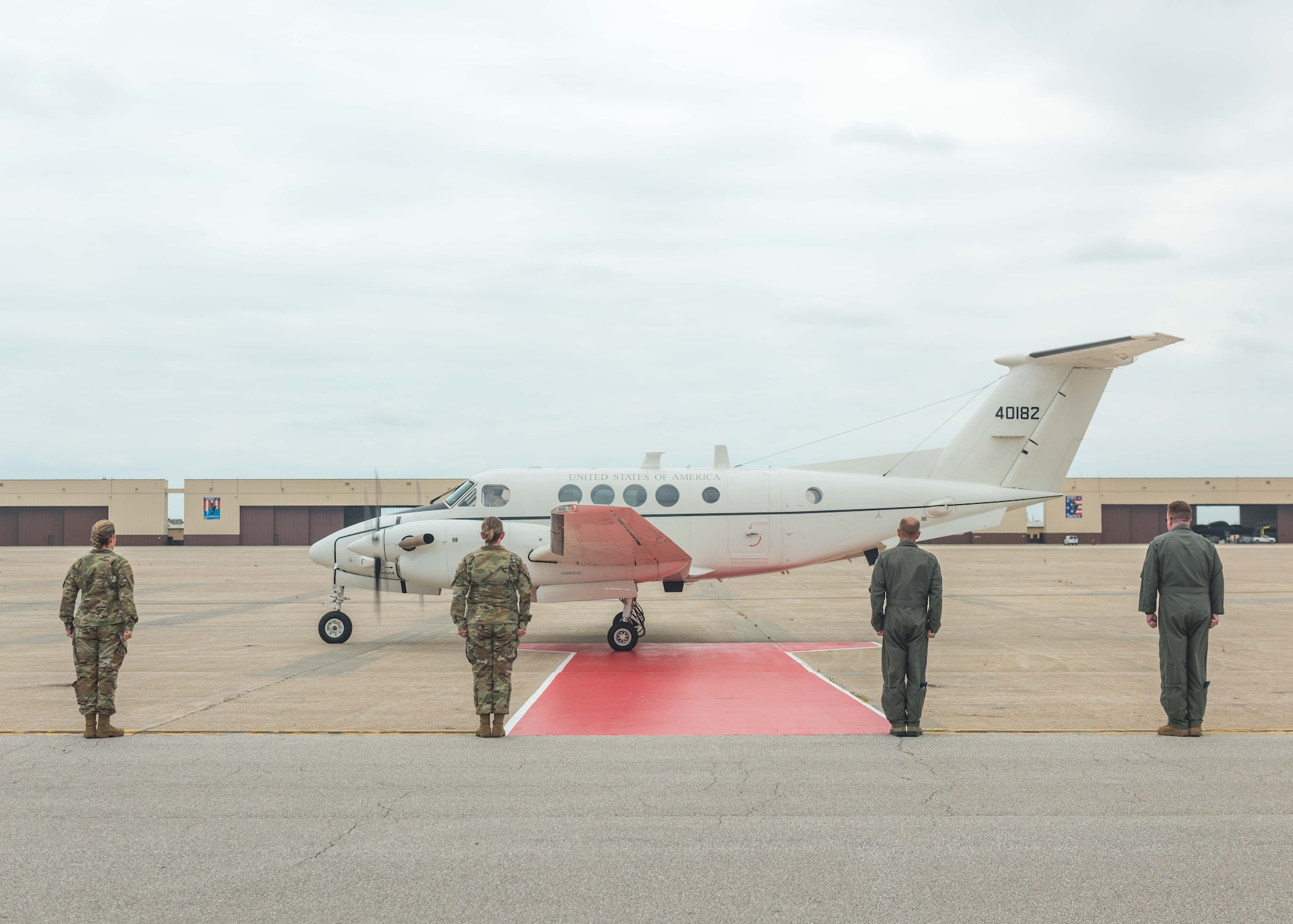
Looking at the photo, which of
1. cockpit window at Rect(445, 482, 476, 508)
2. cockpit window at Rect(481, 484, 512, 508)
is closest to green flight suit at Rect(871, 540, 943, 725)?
cockpit window at Rect(481, 484, 512, 508)

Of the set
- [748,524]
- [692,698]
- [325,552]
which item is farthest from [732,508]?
[325,552]

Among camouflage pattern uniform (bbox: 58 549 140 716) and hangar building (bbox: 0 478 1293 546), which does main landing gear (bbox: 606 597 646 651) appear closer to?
camouflage pattern uniform (bbox: 58 549 140 716)

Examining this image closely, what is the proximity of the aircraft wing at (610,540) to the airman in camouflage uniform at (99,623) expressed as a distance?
234 inches

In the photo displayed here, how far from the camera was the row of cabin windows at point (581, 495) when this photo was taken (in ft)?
50.9

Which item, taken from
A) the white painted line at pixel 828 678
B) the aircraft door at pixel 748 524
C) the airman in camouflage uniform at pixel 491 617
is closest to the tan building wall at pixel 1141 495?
the aircraft door at pixel 748 524

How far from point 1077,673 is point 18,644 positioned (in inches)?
667

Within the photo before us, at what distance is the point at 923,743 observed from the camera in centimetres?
773

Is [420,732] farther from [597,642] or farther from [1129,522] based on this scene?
[1129,522]

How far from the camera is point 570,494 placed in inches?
612

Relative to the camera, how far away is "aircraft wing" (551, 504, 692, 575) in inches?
512

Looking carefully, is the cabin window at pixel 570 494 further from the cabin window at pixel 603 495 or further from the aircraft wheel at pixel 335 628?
the aircraft wheel at pixel 335 628

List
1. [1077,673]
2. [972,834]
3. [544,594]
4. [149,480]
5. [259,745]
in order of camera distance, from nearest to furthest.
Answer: [972,834] → [259,745] → [1077,673] → [544,594] → [149,480]

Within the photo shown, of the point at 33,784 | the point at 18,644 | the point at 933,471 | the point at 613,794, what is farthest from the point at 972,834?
the point at 18,644

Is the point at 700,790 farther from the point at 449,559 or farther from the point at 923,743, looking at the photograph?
the point at 449,559
